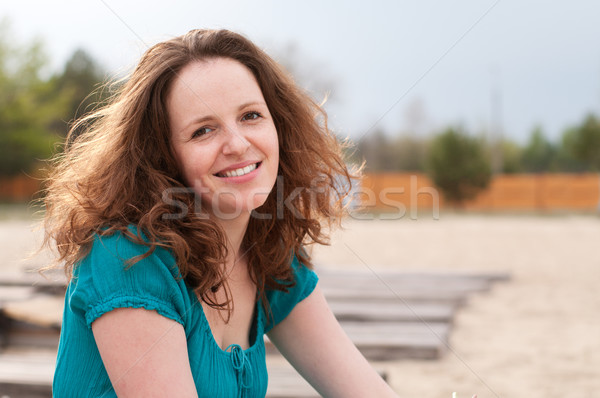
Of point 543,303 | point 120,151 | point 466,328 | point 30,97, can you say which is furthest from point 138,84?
point 30,97

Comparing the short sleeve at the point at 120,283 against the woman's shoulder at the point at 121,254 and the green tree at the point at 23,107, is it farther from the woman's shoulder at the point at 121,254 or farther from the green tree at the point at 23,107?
the green tree at the point at 23,107

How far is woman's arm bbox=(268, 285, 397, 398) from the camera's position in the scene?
166cm

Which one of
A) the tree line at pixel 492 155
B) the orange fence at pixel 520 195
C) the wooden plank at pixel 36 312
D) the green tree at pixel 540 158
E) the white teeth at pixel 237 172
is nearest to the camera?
the white teeth at pixel 237 172

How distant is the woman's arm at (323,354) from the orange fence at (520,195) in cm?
2376

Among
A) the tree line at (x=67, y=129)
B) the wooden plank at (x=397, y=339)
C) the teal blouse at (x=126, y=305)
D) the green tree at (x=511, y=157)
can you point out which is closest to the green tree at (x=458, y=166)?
the tree line at (x=67, y=129)

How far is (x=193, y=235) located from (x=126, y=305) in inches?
10.2

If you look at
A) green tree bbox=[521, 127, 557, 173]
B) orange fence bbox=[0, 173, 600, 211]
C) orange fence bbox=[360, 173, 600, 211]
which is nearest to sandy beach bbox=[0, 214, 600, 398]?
orange fence bbox=[0, 173, 600, 211]

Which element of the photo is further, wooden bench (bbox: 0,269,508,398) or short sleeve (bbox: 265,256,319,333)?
wooden bench (bbox: 0,269,508,398)

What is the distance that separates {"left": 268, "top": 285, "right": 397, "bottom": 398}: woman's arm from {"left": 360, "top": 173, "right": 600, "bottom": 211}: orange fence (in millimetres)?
23764

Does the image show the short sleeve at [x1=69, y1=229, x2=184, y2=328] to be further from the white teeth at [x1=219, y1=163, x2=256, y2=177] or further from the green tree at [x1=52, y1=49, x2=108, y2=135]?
the green tree at [x1=52, y1=49, x2=108, y2=135]

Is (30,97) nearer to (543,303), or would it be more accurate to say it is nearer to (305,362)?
(543,303)

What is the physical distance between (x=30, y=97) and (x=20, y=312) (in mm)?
30354

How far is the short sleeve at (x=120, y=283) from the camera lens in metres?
1.23

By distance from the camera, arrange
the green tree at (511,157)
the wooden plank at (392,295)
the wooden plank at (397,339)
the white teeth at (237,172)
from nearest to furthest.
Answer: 1. the white teeth at (237,172)
2. the wooden plank at (397,339)
3. the wooden plank at (392,295)
4. the green tree at (511,157)
